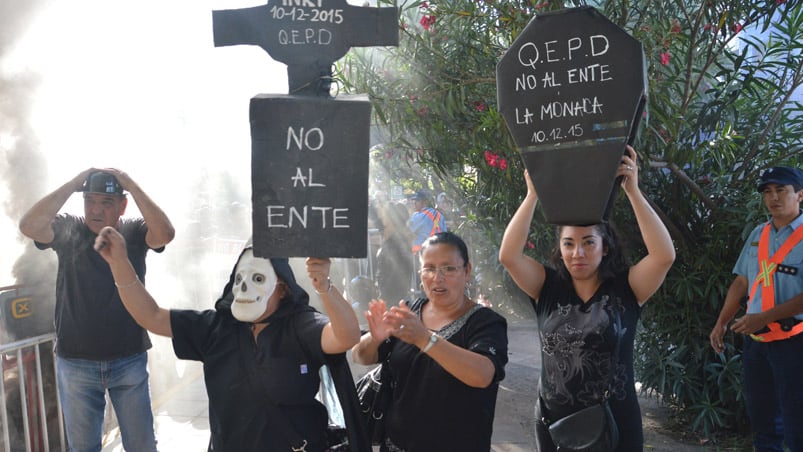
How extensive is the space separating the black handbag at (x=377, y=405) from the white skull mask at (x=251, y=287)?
52 centimetres

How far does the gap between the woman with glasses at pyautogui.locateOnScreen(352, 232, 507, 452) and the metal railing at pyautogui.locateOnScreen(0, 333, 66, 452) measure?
2696 millimetres

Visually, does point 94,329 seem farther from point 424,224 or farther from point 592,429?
point 424,224

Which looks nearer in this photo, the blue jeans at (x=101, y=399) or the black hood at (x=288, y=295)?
the black hood at (x=288, y=295)

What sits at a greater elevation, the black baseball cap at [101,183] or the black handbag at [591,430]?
the black baseball cap at [101,183]

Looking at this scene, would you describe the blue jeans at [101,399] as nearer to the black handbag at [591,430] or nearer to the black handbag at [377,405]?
the black handbag at [377,405]

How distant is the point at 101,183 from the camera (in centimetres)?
323

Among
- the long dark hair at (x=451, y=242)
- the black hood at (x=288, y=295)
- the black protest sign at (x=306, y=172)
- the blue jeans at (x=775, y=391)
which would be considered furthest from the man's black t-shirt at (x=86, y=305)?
the blue jeans at (x=775, y=391)

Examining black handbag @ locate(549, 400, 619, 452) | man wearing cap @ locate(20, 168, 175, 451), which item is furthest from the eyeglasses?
man wearing cap @ locate(20, 168, 175, 451)

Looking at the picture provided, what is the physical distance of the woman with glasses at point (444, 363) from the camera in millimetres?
2271

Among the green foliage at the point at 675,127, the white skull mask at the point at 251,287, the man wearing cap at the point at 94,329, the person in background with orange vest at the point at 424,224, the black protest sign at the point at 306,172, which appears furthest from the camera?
the person in background with orange vest at the point at 424,224

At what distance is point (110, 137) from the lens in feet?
22.8

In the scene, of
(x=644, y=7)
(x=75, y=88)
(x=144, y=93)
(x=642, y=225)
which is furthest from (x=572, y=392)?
(x=144, y=93)

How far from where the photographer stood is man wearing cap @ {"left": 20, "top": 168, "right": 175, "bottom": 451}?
3375 mm

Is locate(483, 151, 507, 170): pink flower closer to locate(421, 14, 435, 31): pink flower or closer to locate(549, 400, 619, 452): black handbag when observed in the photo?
locate(421, 14, 435, 31): pink flower
